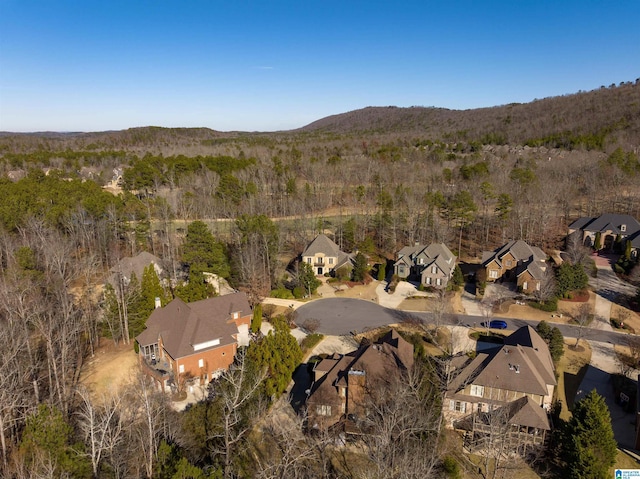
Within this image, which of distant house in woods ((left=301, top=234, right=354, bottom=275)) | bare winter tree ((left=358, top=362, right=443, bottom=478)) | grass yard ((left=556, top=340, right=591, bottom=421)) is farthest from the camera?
distant house in woods ((left=301, top=234, right=354, bottom=275))

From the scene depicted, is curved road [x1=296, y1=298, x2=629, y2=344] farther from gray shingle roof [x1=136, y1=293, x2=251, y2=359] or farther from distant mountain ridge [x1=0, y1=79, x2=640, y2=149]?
distant mountain ridge [x1=0, y1=79, x2=640, y2=149]

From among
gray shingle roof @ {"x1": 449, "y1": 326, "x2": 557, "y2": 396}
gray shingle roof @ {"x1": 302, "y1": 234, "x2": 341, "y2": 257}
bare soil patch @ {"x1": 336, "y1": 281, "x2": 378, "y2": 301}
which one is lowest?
bare soil patch @ {"x1": 336, "y1": 281, "x2": 378, "y2": 301}

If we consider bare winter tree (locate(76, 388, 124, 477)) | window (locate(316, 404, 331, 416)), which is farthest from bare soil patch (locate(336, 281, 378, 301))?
bare winter tree (locate(76, 388, 124, 477))

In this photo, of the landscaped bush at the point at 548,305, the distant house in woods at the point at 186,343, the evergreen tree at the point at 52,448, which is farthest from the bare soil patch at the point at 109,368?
the landscaped bush at the point at 548,305

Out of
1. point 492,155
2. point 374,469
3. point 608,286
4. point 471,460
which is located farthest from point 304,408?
point 492,155

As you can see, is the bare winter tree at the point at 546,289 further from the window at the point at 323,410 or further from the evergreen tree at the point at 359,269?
the window at the point at 323,410

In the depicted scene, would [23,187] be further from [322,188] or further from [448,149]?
[448,149]

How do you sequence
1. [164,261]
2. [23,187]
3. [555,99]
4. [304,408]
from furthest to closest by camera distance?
[555,99], [23,187], [164,261], [304,408]
